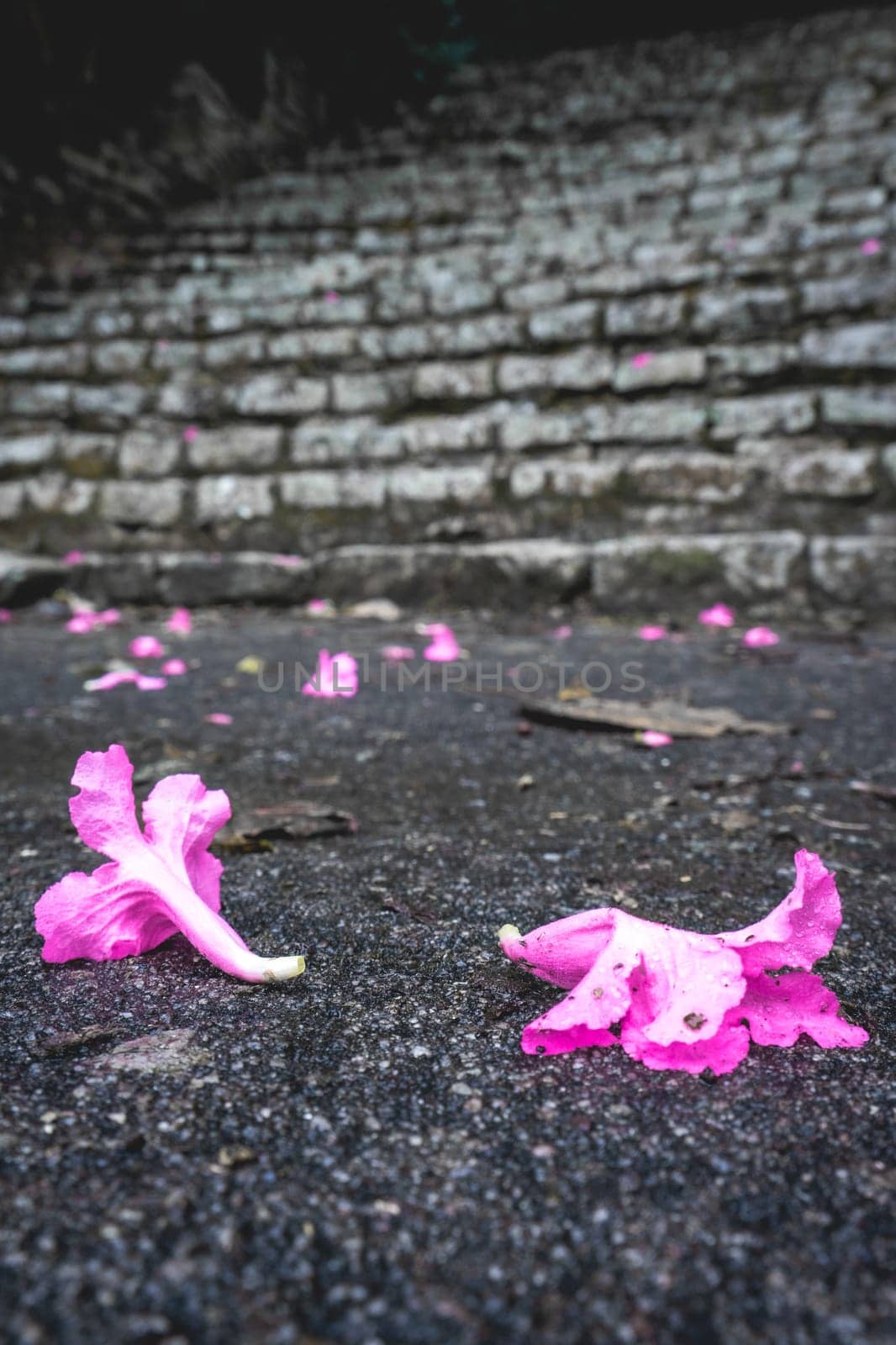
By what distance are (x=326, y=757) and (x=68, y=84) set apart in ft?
15.3

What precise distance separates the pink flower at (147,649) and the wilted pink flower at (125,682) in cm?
22

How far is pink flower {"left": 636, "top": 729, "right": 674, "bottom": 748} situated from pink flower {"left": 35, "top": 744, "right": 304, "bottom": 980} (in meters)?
1.36

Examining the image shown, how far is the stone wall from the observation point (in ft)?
13.5

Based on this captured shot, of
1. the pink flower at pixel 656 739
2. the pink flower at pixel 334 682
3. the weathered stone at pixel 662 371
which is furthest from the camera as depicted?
the weathered stone at pixel 662 371

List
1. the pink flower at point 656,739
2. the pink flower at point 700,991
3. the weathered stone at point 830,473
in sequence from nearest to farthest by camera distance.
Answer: the pink flower at point 700,991, the pink flower at point 656,739, the weathered stone at point 830,473

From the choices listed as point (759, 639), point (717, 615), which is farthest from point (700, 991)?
point (717, 615)

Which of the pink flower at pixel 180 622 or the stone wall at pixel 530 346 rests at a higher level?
the stone wall at pixel 530 346

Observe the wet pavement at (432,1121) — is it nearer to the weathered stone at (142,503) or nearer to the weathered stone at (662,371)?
the weathered stone at (662,371)

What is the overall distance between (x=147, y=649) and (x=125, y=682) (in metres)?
0.37

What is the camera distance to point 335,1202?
629 millimetres

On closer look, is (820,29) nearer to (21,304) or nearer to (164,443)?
(164,443)

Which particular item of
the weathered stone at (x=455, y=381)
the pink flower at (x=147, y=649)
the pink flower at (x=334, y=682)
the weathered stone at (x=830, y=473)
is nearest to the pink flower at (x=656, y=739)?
the pink flower at (x=334, y=682)

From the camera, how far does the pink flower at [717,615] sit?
13.1 ft

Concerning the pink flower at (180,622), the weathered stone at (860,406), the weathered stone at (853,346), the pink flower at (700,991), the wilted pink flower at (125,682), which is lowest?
the pink flower at (180,622)
